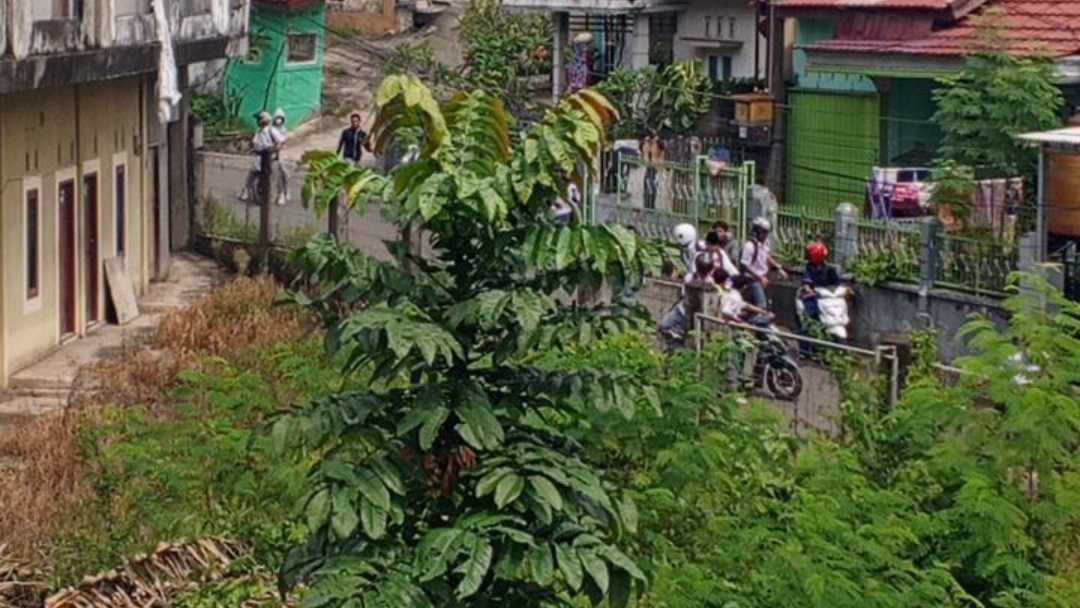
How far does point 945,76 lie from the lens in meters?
24.7

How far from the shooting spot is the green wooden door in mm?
27500

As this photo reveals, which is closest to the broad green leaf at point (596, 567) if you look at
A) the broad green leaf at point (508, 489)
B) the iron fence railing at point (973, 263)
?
the broad green leaf at point (508, 489)

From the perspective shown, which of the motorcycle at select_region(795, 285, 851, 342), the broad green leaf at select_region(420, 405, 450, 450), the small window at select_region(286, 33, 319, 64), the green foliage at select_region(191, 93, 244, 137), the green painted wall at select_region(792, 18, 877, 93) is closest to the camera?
the broad green leaf at select_region(420, 405, 450, 450)

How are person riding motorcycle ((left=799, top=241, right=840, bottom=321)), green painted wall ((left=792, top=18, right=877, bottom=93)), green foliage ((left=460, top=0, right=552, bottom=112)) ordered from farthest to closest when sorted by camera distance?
green foliage ((left=460, top=0, right=552, bottom=112)) < green painted wall ((left=792, top=18, right=877, bottom=93)) < person riding motorcycle ((left=799, top=241, right=840, bottom=321))

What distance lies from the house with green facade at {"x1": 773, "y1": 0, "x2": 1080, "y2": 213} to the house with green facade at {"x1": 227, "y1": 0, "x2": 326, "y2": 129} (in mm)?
13849

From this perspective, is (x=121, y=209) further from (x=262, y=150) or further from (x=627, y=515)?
(x=627, y=515)

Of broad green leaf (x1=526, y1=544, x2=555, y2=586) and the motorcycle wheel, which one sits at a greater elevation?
broad green leaf (x1=526, y1=544, x2=555, y2=586)

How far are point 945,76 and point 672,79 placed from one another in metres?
7.20

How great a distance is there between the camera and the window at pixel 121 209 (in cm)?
2553

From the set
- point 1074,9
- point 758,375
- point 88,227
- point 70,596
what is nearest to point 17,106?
point 88,227

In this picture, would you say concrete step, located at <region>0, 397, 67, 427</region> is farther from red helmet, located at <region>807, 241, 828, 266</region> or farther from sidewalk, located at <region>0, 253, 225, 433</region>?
red helmet, located at <region>807, 241, 828, 266</region>

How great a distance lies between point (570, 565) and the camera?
835 centimetres

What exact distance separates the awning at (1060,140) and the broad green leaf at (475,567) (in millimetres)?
13215

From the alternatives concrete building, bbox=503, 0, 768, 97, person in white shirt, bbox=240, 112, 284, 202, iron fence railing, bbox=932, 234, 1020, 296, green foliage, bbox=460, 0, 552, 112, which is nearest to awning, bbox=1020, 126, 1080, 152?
iron fence railing, bbox=932, 234, 1020, 296
